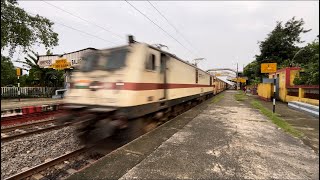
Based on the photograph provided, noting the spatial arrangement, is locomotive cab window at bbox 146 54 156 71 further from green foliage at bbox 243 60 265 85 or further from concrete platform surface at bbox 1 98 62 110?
green foliage at bbox 243 60 265 85

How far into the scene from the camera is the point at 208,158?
16.4 feet

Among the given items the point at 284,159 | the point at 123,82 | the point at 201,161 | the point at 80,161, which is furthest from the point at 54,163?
the point at 284,159

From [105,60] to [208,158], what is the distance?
396cm

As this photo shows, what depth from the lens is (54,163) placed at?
521 cm

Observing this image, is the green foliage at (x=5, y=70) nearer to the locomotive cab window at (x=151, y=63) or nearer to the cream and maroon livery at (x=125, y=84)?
the cream and maroon livery at (x=125, y=84)

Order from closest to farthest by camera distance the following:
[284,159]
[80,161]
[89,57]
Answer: [284,159] < [80,161] < [89,57]

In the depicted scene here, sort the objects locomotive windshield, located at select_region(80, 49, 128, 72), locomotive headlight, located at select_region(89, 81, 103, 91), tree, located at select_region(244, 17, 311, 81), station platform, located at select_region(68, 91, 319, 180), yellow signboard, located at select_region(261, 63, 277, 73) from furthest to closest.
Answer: tree, located at select_region(244, 17, 311, 81) → yellow signboard, located at select_region(261, 63, 277, 73) → locomotive windshield, located at select_region(80, 49, 128, 72) → locomotive headlight, located at select_region(89, 81, 103, 91) → station platform, located at select_region(68, 91, 319, 180)

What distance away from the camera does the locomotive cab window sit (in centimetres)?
678

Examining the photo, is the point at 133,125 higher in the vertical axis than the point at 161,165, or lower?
higher

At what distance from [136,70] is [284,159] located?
4.33 meters

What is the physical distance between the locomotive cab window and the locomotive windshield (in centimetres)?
89

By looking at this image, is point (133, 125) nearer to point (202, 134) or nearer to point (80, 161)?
point (80, 161)

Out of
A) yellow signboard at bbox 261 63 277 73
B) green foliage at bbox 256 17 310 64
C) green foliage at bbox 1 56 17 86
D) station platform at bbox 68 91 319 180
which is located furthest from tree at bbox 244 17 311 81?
green foliage at bbox 1 56 17 86

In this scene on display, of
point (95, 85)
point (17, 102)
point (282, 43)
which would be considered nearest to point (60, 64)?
point (95, 85)
